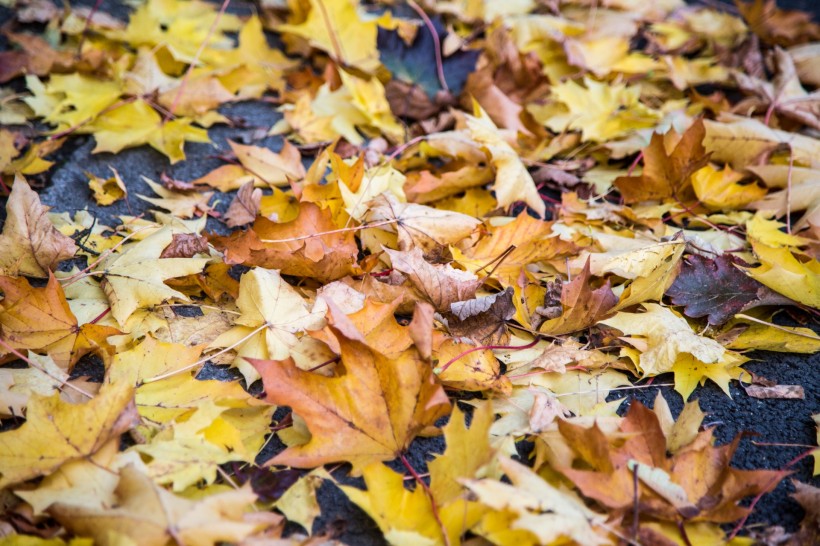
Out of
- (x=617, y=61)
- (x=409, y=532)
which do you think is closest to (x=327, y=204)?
(x=409, y=532)

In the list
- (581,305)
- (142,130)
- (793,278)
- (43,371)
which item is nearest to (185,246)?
(43,371)

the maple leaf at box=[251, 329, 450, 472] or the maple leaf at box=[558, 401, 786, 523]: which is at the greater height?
the maple leaf at box=[251, 329, 450, 472]

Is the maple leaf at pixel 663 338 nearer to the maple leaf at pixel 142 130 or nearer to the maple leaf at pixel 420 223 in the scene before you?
the maple leaf at pixel 420 223

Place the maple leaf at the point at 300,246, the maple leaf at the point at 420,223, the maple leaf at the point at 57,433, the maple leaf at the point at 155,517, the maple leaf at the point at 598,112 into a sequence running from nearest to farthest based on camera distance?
1. the maple leaf at the point at 155,517
2. the maple leaf at the point at 57,433
3. the maple leaf at the point at 300,246
4. the maple leaf at the point at 420,223
5. the maple leaf at the point at 598,112

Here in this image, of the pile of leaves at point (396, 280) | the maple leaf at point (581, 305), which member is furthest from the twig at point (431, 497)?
the maple leaf at point (581, 305)

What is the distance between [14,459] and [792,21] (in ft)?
10.2

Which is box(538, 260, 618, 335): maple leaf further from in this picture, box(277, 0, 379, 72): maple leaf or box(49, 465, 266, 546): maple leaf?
box(277, 0, 379, 72): maple leaf

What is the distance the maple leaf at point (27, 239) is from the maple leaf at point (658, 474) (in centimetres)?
114

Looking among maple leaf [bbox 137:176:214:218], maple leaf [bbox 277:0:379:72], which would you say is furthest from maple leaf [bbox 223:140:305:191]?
maple leaf [bbox 277:0:379:72]

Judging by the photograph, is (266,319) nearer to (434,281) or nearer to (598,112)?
(434,281)

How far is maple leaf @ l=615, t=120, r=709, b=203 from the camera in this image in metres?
1.68

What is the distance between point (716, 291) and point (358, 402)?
35.4 inches

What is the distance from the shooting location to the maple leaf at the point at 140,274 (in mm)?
1313

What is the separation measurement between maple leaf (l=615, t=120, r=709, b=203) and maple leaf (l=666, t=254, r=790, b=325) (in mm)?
330
